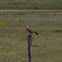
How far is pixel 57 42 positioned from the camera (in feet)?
71.1

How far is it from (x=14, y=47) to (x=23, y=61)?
461 centimetres

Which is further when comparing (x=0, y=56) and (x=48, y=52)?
(x=48, y=52)

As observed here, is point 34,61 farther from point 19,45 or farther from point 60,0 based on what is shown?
point 60,0

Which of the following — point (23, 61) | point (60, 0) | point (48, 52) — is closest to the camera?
point (23, 61)

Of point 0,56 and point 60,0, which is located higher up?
point 0,56

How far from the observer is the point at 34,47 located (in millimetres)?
19297

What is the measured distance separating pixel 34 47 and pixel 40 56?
2.65 meters

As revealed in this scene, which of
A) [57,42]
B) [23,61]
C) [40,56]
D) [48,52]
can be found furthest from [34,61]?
[57,42]

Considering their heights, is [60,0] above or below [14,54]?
below

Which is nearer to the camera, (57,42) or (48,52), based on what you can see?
(48,52)

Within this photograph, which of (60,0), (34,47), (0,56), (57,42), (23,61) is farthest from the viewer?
(60,0)

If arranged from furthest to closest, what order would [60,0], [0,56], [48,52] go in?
[60,0]
[48,52]
[0,56]

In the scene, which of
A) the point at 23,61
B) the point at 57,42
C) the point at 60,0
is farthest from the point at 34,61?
the point at 60,0

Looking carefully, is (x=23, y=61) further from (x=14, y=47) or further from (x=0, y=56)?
(x=14, y=47)
